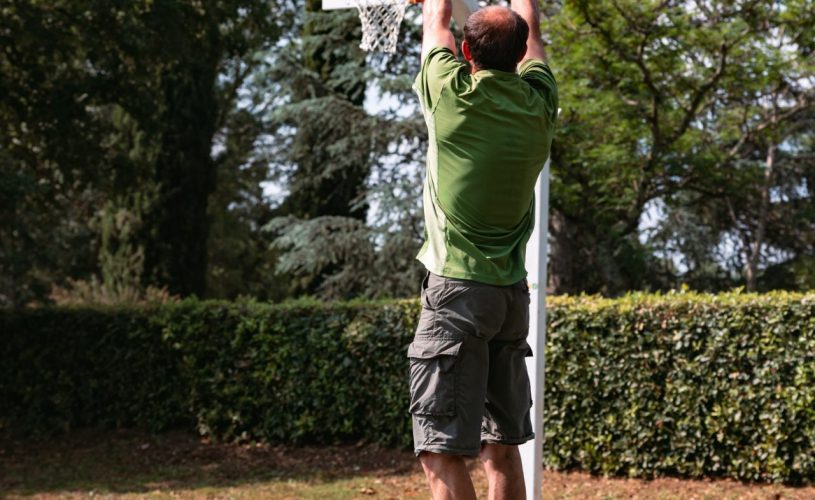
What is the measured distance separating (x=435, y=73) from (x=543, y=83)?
1.29ft

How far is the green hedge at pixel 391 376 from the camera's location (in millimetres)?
7070

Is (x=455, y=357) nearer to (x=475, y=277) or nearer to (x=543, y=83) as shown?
(x=475, y=277)

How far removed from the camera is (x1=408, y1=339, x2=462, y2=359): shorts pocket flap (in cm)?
296

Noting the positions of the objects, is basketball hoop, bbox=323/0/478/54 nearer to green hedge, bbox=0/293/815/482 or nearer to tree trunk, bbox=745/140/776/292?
green hedge, bbox=0/293/815/482

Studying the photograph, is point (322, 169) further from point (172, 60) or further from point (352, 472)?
point (352, 472)

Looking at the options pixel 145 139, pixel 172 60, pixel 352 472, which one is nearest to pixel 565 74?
pixel 172 60

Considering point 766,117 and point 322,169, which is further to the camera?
point 322,169

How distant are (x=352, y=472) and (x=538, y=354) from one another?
162 inches

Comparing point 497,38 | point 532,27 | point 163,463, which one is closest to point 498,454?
point 497,38

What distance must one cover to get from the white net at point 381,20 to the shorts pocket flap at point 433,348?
96.7 inches

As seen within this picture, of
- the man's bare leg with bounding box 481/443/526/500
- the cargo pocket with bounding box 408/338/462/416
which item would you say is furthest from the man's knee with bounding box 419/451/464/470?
the man's bare leg with bounding box 481/443/526/500

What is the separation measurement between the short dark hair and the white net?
6.65 feet

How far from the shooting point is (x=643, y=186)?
40.2ft

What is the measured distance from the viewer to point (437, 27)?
3.22 metres
